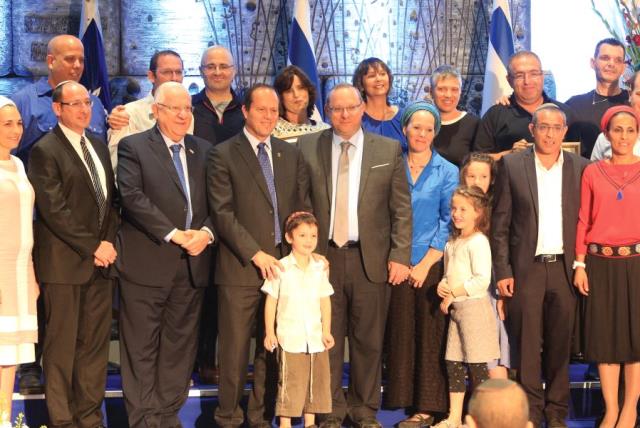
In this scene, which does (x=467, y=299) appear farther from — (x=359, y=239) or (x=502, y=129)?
(x=502, y=129)

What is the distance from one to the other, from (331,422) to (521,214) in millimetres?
1414

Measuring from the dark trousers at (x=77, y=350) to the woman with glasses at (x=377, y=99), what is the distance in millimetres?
1734

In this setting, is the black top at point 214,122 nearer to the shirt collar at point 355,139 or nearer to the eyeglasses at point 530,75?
the shirt collar at point 355,139

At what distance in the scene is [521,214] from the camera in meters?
5.05

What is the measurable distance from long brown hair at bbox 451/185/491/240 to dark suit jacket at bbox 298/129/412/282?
9.8 inches

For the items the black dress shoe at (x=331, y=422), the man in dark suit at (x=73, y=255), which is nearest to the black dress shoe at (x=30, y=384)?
the man in dark suit at (x=73, y=255)

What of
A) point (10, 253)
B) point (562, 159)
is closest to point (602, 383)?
point (562, 159)

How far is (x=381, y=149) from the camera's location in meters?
5.07

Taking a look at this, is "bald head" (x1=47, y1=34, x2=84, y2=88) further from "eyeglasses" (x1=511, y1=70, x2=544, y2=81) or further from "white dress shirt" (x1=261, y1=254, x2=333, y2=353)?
"eyeglasses" (x1=511, y1=70, x2=544, y2=81)

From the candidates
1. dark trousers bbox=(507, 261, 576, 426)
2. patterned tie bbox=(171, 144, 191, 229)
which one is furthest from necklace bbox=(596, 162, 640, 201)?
patterned tie bbox=(171, 144, 191, 229)

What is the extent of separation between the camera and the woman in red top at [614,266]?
16.3 ft

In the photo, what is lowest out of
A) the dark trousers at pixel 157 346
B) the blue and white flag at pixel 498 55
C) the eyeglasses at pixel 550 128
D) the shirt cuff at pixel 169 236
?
the dark trousers at pixel 157 346

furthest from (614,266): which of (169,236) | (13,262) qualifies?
(13,262)

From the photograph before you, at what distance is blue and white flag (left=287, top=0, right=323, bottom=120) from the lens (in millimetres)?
6781
